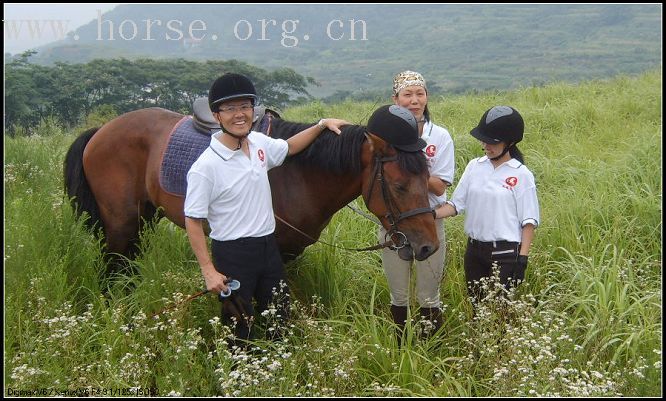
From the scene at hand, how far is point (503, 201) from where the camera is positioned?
3182 millimetres

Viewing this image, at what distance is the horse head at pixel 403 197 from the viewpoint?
2.93 meters

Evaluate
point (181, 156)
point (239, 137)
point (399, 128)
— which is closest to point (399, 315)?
point (399, 128)

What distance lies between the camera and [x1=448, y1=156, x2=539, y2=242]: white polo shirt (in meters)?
3.16

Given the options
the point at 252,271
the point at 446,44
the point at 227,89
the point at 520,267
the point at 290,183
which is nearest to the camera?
the point at 227,89

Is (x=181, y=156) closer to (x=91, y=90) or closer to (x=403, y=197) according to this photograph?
(x=403, y=197)

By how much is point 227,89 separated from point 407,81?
1087mm

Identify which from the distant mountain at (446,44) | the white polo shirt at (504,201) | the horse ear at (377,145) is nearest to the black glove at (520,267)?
the white polo shirt at (504,201)

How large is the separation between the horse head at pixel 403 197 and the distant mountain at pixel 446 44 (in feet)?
163

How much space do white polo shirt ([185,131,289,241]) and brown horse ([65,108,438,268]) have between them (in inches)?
17.6

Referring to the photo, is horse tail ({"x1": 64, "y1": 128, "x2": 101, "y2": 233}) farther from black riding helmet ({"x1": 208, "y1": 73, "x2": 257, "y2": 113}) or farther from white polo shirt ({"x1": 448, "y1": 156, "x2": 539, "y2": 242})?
white polo shirt ({"x1": 448, "y1": 156, "x2": 539, "y2": 242})

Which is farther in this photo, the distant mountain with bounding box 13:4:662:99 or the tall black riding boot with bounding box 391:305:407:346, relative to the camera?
the distant mountain with bounding box 13:4:662:99

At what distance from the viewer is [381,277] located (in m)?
4.11

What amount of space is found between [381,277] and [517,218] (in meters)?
1.26

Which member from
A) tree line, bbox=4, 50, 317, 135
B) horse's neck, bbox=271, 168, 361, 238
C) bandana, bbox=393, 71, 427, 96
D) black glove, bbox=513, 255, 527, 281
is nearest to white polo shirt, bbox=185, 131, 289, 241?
horse's neck, bbox=271, 168, 361, 238
